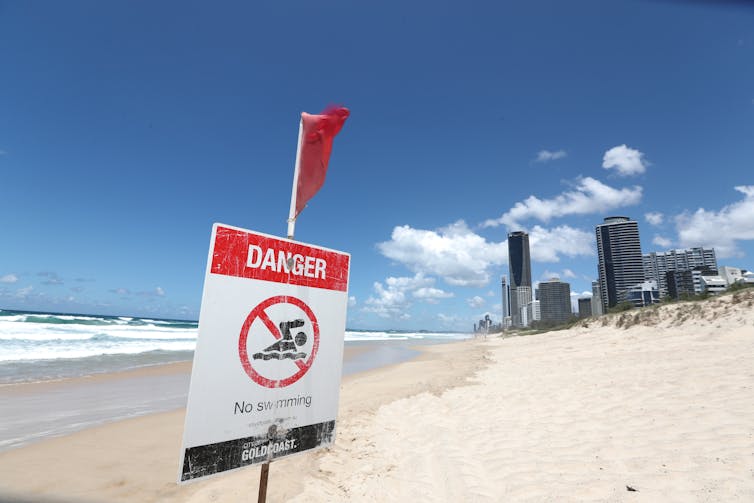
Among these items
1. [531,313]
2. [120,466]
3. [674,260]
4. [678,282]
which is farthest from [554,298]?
[120,466]

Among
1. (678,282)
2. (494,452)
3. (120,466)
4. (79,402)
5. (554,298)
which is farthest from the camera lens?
(554,298)

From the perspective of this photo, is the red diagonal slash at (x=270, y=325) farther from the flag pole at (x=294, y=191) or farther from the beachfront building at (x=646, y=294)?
the beachfront building at (x=646, y=294)

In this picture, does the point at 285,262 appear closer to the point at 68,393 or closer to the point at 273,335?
the point at 273,335

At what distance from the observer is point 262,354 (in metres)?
2.10

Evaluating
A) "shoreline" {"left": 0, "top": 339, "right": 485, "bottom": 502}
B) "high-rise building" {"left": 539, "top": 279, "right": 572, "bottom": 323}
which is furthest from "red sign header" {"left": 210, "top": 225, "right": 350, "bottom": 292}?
"high-rise building" {"left": 539, "top": 279, "right": 572, "bottom": 323}

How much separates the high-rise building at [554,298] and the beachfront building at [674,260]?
32.4 meters

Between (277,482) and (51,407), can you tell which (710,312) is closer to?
(277,482)

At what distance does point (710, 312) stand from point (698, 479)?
18.4 metres

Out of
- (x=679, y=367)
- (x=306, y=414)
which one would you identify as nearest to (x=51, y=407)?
(x=306, y=414)

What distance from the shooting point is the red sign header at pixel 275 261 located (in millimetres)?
2008

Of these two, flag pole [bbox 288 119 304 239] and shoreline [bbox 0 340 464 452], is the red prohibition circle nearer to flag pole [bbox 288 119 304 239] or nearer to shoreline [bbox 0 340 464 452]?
flag pole [bbox 288 119 304 239]

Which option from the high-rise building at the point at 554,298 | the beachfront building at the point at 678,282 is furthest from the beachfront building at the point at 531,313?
the beachfront building at the point at 678,282

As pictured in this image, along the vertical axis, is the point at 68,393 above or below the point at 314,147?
below

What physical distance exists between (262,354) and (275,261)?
57 centimetres
